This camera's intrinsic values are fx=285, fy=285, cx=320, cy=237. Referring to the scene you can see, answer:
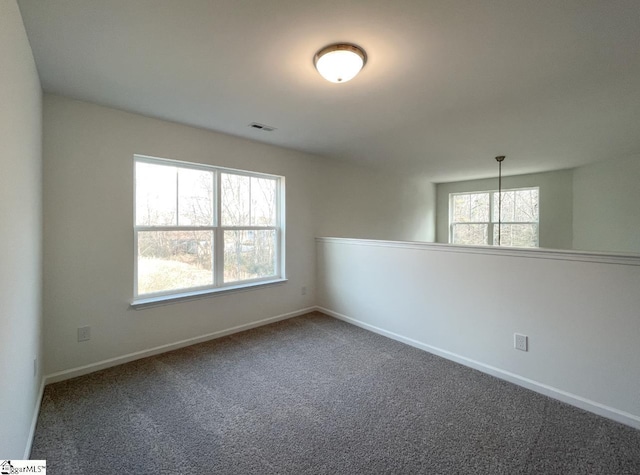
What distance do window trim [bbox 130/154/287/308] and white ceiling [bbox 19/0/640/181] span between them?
481 mm

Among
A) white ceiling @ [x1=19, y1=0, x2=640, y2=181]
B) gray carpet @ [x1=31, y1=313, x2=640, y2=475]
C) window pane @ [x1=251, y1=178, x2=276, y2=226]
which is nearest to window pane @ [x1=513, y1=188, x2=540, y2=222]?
white ceiling @ [x1=19, y1=0, x2=640, y2=181]

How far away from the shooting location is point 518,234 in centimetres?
609

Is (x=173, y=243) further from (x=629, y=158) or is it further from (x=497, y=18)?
(x=629, y=158)

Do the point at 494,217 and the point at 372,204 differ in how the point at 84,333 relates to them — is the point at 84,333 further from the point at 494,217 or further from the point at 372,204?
the point at 494,217

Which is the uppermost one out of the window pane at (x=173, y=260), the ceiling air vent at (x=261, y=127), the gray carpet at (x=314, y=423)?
the ceiling air vent at (x=261, y=127)

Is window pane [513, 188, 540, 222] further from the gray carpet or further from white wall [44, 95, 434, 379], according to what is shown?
white wall [44, 95, 434, 379]

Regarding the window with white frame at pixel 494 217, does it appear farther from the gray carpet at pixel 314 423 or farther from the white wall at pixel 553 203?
the gray carpet at pixel 314 423

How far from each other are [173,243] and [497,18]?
10.7ft

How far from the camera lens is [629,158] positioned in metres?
4.28

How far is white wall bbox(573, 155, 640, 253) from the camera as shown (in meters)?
4.27

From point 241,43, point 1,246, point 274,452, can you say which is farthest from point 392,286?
point 1,246

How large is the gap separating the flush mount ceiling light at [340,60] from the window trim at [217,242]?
2017 millimetres

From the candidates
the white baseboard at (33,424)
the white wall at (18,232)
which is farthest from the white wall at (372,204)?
the white baseboard at (33,424)

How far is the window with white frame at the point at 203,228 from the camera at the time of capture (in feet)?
9.75
